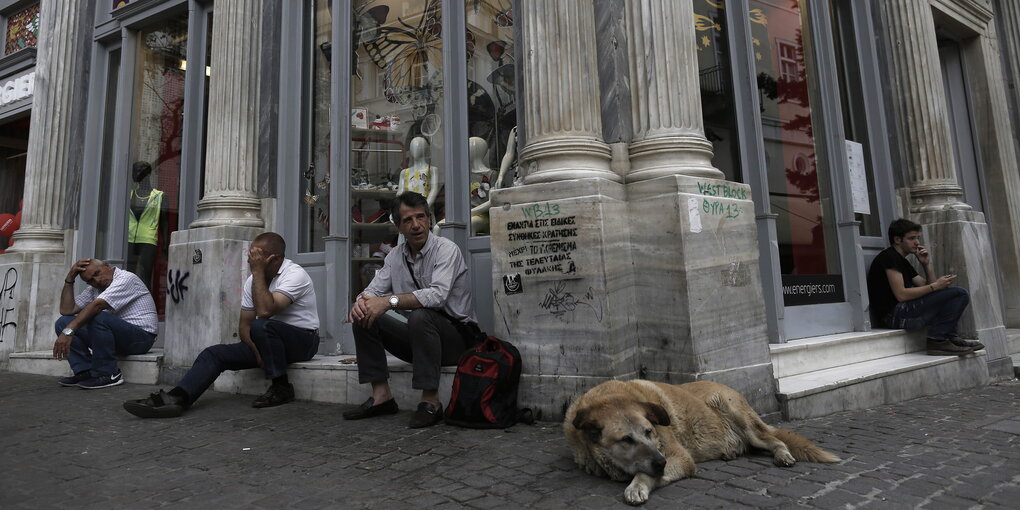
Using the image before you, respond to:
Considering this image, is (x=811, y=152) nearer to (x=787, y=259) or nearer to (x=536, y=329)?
(x=787, y=259)

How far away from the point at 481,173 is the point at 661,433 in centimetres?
347

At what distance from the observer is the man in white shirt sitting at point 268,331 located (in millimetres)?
4766

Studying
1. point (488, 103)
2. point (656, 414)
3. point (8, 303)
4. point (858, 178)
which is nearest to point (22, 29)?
point (8, 303)

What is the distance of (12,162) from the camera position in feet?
40.2

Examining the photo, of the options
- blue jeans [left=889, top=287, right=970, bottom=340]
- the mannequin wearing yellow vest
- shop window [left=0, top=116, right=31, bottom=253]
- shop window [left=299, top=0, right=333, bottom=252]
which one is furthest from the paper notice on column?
shop window [left=0, top=116, right=31, bottom=253]

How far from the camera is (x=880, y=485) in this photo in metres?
2.73

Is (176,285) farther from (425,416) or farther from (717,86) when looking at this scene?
(717,86)

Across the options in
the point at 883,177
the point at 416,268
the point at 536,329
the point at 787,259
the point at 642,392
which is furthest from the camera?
the point at 883,177

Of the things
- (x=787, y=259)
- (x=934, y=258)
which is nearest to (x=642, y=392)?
(x=787, y=259)

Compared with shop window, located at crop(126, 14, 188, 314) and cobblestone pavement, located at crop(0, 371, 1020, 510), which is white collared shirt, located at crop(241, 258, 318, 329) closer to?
cobblestone pavement, located at crop(0, 371, 1020, 510)

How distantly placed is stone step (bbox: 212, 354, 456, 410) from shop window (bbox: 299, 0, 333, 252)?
1472mm

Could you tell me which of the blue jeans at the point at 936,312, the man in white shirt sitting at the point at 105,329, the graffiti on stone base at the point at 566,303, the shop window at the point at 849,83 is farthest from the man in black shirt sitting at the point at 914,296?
the man in white shirt sitting at the point at 105,329

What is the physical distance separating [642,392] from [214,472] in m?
2.26

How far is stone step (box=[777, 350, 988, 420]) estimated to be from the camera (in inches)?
166
